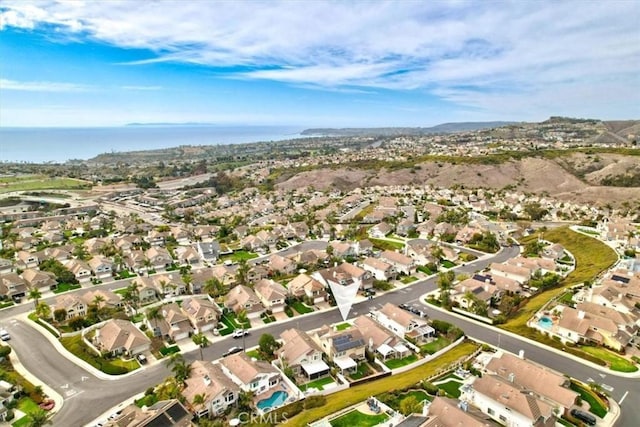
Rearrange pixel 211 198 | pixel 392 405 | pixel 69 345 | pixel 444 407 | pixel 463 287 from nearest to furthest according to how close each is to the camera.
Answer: pixel 444 407 < pixel 392 405 < pixel 69 345 < pixel 463 287 < pixel 211 198

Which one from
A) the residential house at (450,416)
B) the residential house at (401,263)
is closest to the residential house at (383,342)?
the residential house at (450,416)

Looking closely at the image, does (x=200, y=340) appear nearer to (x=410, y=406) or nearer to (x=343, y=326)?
(x=343, y=326)

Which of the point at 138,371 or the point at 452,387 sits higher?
the point at 452,387

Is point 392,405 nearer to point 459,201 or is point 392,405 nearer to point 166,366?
point 166,366

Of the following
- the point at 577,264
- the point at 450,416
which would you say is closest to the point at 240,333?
the point at 450,416

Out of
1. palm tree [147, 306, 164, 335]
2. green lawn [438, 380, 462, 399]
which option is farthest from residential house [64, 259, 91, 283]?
green lawn [438, 380, 462, 399]

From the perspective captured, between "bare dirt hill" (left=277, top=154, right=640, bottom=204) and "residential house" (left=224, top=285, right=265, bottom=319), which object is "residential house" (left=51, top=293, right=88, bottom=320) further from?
"bare dirt hill" (left=277, top=154, right=640, bottom=204)

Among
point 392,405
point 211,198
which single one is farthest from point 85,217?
point 392,405
